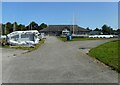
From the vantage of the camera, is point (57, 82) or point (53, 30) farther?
point (53, 30)

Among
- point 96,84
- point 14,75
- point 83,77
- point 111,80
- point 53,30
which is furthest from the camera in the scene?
point 53,30

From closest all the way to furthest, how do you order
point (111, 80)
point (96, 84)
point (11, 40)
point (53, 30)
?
1. point (96, 84)
2. point (111, 80)
3. point (11, 40)
4. point (53, 30)

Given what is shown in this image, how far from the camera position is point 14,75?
11.6 meters

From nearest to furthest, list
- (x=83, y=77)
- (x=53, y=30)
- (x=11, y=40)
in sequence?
1. (x=83, y=77)
2. (x=11, y=40)
3. (x=53, y=30)

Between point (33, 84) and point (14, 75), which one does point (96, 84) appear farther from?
point (14, 75)

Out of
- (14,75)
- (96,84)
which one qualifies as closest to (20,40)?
(14,75)

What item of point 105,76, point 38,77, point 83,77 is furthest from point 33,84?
point 105,76

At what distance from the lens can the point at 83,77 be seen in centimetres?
1088

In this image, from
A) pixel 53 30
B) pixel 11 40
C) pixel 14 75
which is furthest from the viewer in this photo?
pixel 53 30

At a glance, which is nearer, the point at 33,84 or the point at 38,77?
the point at 33,84

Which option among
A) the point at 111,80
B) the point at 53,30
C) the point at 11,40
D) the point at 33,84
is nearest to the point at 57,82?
the point at 33,84

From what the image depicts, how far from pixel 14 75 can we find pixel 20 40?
33.8 metres

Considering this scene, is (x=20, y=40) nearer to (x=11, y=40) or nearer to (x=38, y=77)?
(x=11, y=40)

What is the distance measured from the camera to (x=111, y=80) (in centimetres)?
1011
